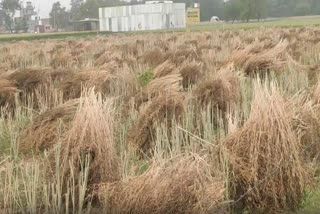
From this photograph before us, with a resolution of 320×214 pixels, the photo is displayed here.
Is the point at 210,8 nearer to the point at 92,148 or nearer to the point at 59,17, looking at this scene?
the point at 59,17

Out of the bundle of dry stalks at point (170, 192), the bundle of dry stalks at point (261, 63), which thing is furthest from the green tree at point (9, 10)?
the bundle of dry stalks at point (170, 192)

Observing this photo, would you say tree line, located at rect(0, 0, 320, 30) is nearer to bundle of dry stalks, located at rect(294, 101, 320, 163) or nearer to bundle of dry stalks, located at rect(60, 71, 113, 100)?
bundle of dry stalks, located at rect(60, 71, 113, 100)

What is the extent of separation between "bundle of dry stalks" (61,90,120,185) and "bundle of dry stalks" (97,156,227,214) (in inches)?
10.8

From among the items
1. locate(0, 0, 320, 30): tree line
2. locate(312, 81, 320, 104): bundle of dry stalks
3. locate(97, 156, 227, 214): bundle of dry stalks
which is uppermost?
locate(0, 0, 320, 30): tree line

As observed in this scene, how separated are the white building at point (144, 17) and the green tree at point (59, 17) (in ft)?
127

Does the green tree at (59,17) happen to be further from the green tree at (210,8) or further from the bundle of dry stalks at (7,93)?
the bundle of dry stalks at (7,93)

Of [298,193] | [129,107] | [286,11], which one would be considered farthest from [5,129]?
[286,11]

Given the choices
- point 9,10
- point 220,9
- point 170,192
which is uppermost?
point 9,10

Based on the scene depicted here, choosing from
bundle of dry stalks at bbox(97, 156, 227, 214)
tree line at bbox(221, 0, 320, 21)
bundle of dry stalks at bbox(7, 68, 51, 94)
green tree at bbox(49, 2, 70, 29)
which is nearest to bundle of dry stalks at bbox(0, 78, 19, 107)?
bundle of dry stalks at bbox(7, 68, 51, 94)

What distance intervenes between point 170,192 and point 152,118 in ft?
6.70

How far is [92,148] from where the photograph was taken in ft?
13.6

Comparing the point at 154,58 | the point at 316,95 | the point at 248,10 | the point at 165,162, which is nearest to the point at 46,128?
the point at 165,162

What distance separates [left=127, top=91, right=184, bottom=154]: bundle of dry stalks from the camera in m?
5.44

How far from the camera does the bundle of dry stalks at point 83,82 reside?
25.7ft
